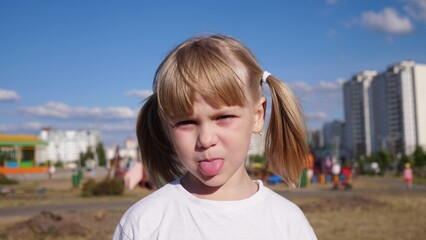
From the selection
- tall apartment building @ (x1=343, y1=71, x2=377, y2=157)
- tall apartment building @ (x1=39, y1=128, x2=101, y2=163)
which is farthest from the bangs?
tall apartment building @ (x1=39, y1=128, x2=101, y2=163)

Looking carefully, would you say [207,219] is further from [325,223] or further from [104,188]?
[104,188]

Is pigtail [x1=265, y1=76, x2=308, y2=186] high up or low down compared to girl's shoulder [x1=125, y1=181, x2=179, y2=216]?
up

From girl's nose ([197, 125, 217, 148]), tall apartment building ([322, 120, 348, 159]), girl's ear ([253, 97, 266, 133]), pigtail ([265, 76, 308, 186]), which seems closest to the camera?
girl's nose ([197, 125, 217, 148])

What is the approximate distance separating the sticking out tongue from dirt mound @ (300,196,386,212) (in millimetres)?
11897

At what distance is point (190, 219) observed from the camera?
5.71ft

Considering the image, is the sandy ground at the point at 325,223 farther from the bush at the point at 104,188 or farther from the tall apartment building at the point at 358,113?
the tall apartment building at the point at 358,113

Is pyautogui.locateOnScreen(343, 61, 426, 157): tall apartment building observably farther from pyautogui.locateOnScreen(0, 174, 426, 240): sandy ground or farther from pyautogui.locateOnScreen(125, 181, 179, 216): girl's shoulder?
pyautogui.locateOnScreen(125, 181, 179, 216): girl's shoulder

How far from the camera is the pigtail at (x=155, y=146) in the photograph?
2.06 meters

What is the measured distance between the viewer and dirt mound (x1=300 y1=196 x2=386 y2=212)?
13.5 meters

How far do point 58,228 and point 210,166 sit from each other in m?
8.14

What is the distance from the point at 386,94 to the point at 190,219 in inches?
4094

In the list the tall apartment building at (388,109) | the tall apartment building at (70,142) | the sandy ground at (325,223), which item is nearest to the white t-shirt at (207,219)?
the sandy ground at (325,223)

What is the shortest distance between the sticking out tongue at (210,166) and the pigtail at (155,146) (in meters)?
0.38

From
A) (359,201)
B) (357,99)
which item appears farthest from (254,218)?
(357,99)
